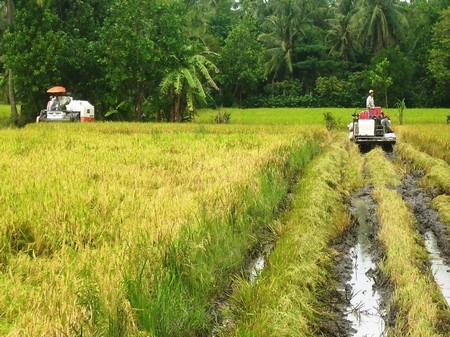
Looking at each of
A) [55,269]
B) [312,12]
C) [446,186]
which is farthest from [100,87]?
[312,12]

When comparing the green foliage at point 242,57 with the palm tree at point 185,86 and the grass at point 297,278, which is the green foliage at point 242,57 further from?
the grass at point 297,278

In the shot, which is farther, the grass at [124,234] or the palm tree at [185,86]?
the palm tree at [185,86]

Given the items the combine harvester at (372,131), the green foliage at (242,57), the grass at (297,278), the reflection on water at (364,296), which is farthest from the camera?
the green foliage at (242,57)

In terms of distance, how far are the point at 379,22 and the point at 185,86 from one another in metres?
22.6

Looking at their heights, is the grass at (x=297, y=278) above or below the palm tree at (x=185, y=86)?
below

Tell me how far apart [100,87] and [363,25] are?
22883mm

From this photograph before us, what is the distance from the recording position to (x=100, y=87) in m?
24.5

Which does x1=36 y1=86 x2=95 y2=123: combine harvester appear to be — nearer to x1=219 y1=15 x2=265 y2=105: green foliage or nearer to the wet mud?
the wet mud

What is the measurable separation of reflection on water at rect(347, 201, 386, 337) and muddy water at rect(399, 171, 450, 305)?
574mm

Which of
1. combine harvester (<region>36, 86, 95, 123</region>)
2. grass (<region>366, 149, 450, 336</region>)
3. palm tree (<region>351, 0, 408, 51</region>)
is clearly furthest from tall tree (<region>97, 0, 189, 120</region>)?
palm tree (<region>351, 0, 408, 51</region>)

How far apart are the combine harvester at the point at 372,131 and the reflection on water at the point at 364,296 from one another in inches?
326

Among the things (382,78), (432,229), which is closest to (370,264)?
(432,229)

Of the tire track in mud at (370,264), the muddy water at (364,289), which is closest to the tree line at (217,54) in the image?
the tire track in mud at (370,264)

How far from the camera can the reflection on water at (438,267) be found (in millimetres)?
4777
